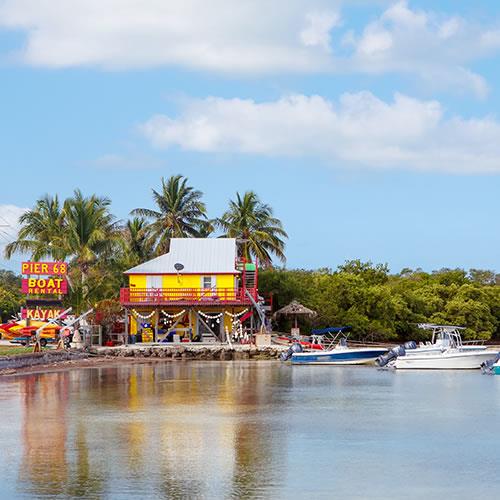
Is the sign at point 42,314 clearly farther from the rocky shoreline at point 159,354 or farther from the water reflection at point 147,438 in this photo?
the water reflection at point 147,438

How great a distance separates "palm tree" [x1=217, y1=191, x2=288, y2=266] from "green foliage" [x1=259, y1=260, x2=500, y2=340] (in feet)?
5.88

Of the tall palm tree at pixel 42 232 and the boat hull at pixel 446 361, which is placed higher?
the tall palm tree at pixel 42 232

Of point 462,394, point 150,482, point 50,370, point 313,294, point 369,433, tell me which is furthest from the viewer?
point 313,294

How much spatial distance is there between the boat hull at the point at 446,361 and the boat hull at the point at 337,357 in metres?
4.61

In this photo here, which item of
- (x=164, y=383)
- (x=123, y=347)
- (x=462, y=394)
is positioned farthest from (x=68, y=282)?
(x=462, y=394)

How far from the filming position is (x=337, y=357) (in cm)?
5403

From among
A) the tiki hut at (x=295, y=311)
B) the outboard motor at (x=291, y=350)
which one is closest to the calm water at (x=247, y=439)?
the outboard motor at (x=291, y=350)

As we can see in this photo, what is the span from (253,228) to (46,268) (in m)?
18.1

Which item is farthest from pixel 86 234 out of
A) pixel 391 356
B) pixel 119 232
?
pixel 391 356

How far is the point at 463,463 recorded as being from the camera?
19781mm

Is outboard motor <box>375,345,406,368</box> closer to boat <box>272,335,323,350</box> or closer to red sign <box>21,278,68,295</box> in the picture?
boat <box>272,335,323,350</box>

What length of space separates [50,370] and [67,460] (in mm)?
26548

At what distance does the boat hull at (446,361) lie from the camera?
49062 mm

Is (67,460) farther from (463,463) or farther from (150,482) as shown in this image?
(463,463)
